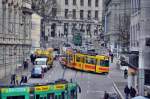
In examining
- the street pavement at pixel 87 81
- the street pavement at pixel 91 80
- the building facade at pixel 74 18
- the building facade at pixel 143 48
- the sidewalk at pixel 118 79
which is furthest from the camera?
the building facade at pixel 74 18

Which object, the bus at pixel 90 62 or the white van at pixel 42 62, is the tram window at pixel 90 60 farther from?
the white van at pixel 42 62

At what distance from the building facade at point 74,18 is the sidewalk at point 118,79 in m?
77.7

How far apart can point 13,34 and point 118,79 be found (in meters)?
13.2

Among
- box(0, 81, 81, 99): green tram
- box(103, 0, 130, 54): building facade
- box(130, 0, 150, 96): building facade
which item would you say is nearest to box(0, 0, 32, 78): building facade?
box(130, 0, 150, 96): building facade

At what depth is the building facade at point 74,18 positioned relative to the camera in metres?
177

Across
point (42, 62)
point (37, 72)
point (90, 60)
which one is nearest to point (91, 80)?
point (90, 60)

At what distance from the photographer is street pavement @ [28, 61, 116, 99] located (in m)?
59.2

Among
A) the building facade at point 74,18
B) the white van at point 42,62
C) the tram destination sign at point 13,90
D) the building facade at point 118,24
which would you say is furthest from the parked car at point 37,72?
the building facade at point 74,18

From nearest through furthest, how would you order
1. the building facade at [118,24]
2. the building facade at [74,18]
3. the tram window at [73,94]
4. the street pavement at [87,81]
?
the tram window at [73,94] < the street pavement at [87,81] < the building facade at [118,24] < the building facade at [74,18]

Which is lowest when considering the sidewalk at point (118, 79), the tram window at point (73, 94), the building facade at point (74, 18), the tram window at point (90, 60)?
the sidewalk at point (118, 79)

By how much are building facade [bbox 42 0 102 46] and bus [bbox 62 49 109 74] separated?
287 feet

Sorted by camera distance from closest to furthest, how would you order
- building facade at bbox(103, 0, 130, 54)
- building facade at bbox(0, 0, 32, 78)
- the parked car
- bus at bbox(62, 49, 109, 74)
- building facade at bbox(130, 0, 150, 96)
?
1. building facade at bbox(130, 0, 150, 96)
2. building facade at bbox(0, 0, 32, 78)
3. the parked car
4. bus at bbox(62, 49, 109, 74)
5. building facade at bbox(103, 0, 130, 54)

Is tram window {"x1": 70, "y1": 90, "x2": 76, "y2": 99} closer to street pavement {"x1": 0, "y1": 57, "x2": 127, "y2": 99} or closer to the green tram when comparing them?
the green tram

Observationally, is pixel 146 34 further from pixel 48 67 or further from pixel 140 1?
pixel 48 67
